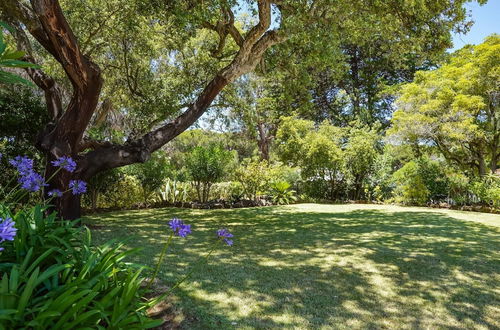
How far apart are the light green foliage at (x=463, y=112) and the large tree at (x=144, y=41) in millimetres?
5173

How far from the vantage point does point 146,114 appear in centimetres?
1047

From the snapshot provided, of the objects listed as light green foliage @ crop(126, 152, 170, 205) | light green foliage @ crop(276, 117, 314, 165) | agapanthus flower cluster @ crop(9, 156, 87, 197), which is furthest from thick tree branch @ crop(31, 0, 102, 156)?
light green foliage @ crop(276, 117, 314, 165)

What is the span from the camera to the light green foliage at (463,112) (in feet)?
37.8

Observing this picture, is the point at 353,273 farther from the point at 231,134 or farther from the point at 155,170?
the point at 231,134

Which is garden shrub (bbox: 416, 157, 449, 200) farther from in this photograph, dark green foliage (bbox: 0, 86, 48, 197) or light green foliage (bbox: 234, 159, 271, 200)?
dark green foliage (bbox: 0, 86, 48, 197)

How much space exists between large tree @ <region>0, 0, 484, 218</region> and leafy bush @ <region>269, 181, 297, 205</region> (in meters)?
4.47

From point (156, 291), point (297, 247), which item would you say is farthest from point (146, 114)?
point (156, 291)

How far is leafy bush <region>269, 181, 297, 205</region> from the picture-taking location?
41.0 ft

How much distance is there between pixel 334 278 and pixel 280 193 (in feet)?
30.2

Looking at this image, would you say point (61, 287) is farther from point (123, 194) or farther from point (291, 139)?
point (291, 139)

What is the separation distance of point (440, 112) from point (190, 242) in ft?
35.2

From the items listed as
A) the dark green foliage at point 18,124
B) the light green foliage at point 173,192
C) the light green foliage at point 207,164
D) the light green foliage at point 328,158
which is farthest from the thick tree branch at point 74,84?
the light green foliage at point 328,158

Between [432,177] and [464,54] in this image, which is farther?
[464,54]

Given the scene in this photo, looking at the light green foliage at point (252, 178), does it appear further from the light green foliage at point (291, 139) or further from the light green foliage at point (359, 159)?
the light green foliage at point (359, 159)
